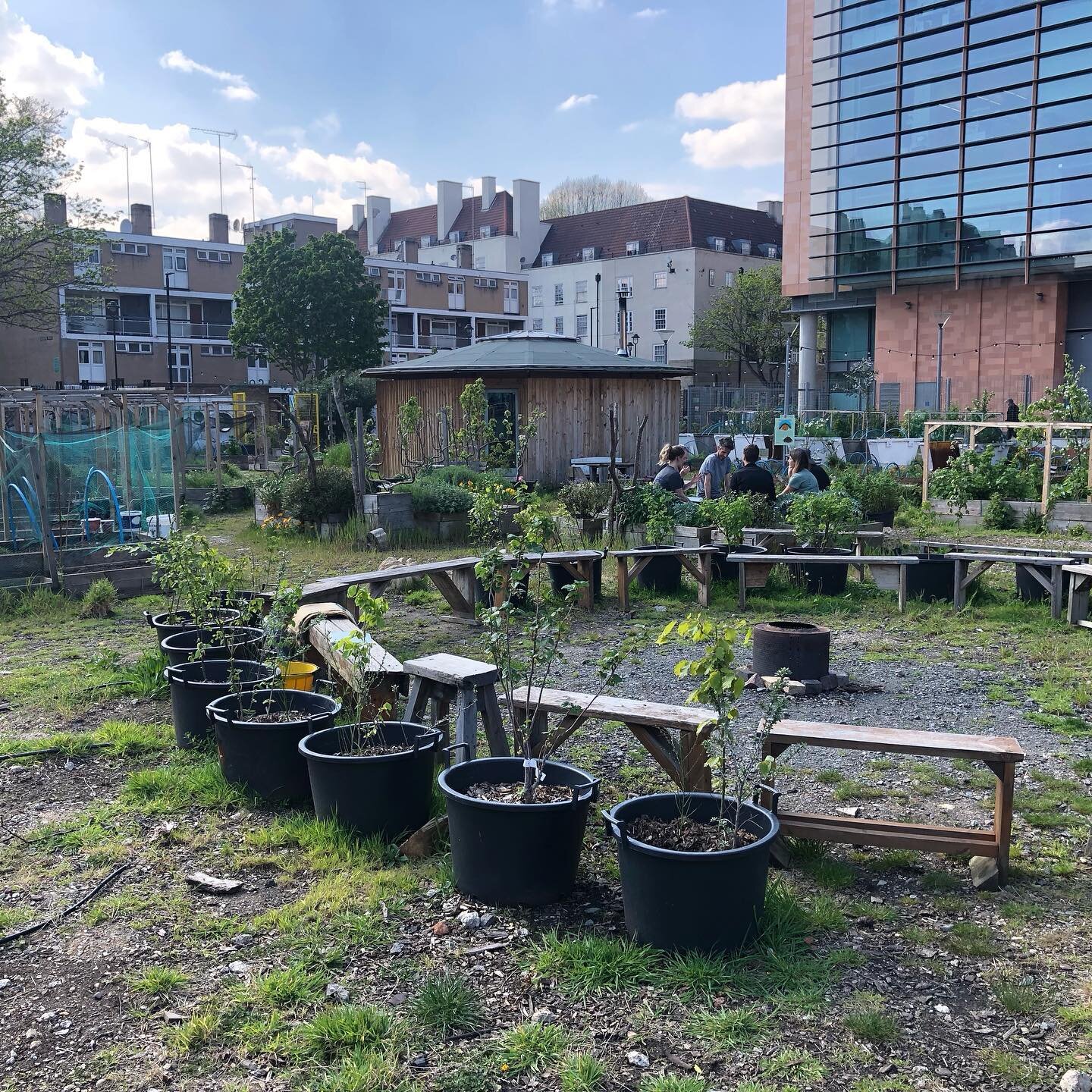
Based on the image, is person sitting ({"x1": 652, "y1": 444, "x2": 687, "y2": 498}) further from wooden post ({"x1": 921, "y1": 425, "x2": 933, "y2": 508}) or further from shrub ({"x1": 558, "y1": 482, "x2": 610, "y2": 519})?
wooden post ({"x1": 921, "y1": 425, "x2": 933, "y2": 508})

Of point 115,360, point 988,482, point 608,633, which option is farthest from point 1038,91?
point 115,360

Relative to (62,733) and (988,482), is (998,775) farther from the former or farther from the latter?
(988,482)

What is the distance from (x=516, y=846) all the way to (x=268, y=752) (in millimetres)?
1758

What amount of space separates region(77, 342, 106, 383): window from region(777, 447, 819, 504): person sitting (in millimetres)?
51707

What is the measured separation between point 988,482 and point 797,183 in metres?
29.1

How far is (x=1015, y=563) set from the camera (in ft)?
34.3

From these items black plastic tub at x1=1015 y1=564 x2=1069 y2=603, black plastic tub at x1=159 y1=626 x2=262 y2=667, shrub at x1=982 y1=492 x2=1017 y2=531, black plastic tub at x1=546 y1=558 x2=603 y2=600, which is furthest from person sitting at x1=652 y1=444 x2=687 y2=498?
black plastic tub at x1=159 y1=626 x2=262 y2=667

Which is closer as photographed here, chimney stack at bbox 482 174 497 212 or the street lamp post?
the street lamp post

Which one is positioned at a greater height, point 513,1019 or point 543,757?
point 543,757

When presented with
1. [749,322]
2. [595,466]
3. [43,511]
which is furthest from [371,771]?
[749,322]

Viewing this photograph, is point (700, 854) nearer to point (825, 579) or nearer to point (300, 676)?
point (300, 676)

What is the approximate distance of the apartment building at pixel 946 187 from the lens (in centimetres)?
3588

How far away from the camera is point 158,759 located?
20.7 ft

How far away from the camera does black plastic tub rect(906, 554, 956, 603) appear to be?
10836 mm
